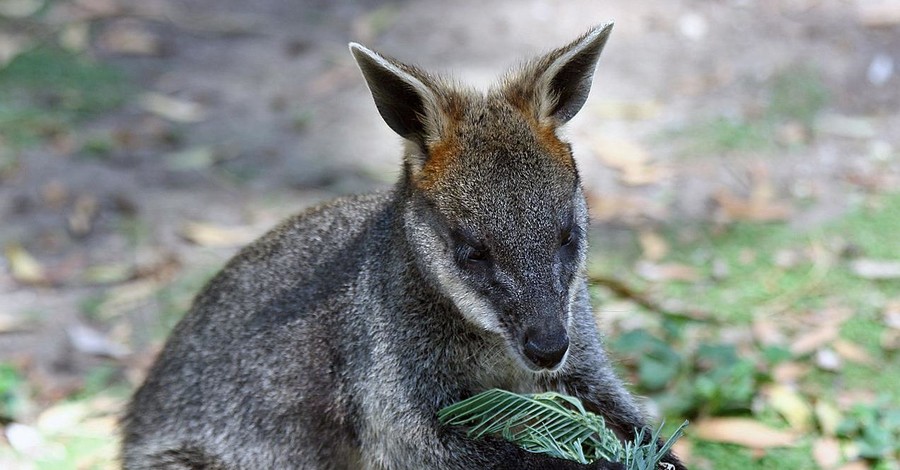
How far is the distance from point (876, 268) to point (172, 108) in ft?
15.0

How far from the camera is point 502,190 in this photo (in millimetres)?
2871

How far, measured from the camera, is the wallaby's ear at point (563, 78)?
3.05 metres

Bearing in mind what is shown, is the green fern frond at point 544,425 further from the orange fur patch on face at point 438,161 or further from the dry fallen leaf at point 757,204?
the dry fallen leaf at point 757,204

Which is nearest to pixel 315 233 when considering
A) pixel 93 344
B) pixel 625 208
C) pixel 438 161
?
pixel 438 161

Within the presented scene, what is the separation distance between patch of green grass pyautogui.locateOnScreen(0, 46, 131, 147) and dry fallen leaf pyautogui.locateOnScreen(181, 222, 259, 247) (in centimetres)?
155

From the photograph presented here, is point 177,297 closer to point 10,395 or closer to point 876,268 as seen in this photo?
point 10,395

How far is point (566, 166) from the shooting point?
304 cm

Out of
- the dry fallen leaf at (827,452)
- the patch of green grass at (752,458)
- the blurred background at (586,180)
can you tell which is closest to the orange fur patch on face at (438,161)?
the blurred background at (586,180)

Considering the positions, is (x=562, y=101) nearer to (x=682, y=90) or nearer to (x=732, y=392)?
(x=732, y=392)

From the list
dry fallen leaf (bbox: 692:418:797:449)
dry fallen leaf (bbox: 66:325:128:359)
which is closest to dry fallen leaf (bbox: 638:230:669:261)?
dry fallen leaf (bbox: 692:418:797:449)

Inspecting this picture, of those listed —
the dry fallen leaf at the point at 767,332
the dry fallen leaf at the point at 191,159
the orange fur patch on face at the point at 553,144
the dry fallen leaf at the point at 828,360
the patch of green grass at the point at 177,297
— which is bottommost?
the dry fallen leaf at the point at 828,360

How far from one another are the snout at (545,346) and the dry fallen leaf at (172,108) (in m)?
4.89

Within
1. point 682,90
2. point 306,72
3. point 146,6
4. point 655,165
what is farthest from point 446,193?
point 146,6

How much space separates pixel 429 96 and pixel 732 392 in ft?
6.44
